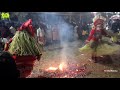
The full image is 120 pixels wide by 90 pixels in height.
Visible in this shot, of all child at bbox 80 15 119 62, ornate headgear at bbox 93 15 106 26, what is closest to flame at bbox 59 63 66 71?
child at bbox 80 15 119 62

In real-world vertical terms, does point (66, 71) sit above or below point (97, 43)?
below

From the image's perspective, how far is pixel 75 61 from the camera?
5.79 meters

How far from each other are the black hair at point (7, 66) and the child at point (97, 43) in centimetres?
117

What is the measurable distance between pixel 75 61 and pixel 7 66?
1.13 meters

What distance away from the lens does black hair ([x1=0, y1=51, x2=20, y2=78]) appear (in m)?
5.70

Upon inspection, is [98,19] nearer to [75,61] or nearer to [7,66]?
[75,61]

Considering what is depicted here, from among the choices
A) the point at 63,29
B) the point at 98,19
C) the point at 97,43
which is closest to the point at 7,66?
the point at 63,29

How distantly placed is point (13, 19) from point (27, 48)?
0.54 metres

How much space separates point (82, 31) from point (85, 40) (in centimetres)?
16
